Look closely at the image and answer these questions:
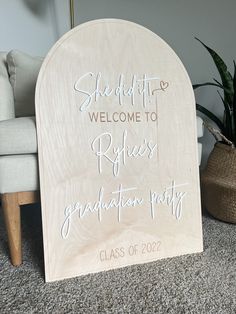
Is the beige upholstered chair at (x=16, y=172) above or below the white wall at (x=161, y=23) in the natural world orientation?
below

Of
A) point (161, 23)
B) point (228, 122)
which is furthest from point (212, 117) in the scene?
point (161, 23)

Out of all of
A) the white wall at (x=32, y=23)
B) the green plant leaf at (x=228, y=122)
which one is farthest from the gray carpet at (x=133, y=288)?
the white wall at (x=32, y=23)

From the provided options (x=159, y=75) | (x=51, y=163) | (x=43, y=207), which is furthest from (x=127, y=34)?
(x=43, y=207)

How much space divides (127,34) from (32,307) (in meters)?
0.75

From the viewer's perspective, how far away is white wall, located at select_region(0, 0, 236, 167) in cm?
162

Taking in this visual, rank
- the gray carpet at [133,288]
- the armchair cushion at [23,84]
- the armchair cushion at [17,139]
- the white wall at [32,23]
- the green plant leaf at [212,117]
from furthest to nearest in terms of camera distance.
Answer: the white wall at [32,23]
the green plant leaf at [212,117]
the armchair cushion at [23,84]
the armchair cushion at [17,139]
the gray carpet at [133,288]

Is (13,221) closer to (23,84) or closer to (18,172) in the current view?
(18,172)

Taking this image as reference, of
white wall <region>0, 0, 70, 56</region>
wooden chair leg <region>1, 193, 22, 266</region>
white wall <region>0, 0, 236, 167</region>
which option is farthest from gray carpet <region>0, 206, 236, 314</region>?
white wall <region>0, 0, 70, 56</region>

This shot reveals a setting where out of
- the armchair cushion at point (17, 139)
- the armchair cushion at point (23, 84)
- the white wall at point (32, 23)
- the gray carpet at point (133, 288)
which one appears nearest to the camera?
the gray carpet at point (133, 288)

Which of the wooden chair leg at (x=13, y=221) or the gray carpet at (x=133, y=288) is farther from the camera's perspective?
the wooden chair leg at (x=13, y=221)

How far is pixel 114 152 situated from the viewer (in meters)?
0.98

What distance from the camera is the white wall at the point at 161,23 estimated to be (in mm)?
1624

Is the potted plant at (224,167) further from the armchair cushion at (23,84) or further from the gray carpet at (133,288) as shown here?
the armchair cushion at (23,84)

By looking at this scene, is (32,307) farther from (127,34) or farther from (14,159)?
(127,34)
